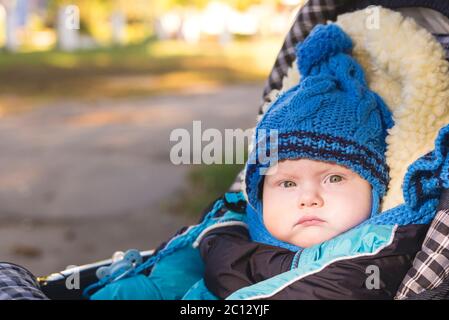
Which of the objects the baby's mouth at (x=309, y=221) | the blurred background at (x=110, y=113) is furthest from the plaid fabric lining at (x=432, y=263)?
the blurred background at (x=110, y=113)

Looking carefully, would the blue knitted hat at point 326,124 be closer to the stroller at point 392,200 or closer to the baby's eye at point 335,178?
the baby's eye at point 335,178

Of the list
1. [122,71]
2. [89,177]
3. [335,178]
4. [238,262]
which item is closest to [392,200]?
[335,178]

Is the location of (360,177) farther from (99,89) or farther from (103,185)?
(99,89)

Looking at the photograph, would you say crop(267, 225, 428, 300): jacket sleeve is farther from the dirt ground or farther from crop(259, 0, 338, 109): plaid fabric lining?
the dirt ground

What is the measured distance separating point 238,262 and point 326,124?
378 millimetres

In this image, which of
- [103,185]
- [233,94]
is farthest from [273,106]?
[233,94]

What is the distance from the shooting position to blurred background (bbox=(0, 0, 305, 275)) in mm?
3645

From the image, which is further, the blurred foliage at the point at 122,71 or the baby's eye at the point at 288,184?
the blurred foliage at the point at 122,71

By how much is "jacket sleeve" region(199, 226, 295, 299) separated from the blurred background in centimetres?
110

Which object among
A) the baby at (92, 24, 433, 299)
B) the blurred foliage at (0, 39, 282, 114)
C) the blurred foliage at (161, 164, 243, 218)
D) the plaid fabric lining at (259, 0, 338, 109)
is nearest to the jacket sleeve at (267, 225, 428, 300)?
the baby at (92, 24, 433, 299)

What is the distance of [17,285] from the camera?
1.43 metres

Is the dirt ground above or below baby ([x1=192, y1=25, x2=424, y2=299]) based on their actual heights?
below

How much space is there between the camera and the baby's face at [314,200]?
1508 mm

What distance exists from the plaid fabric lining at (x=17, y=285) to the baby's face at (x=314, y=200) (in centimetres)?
55
